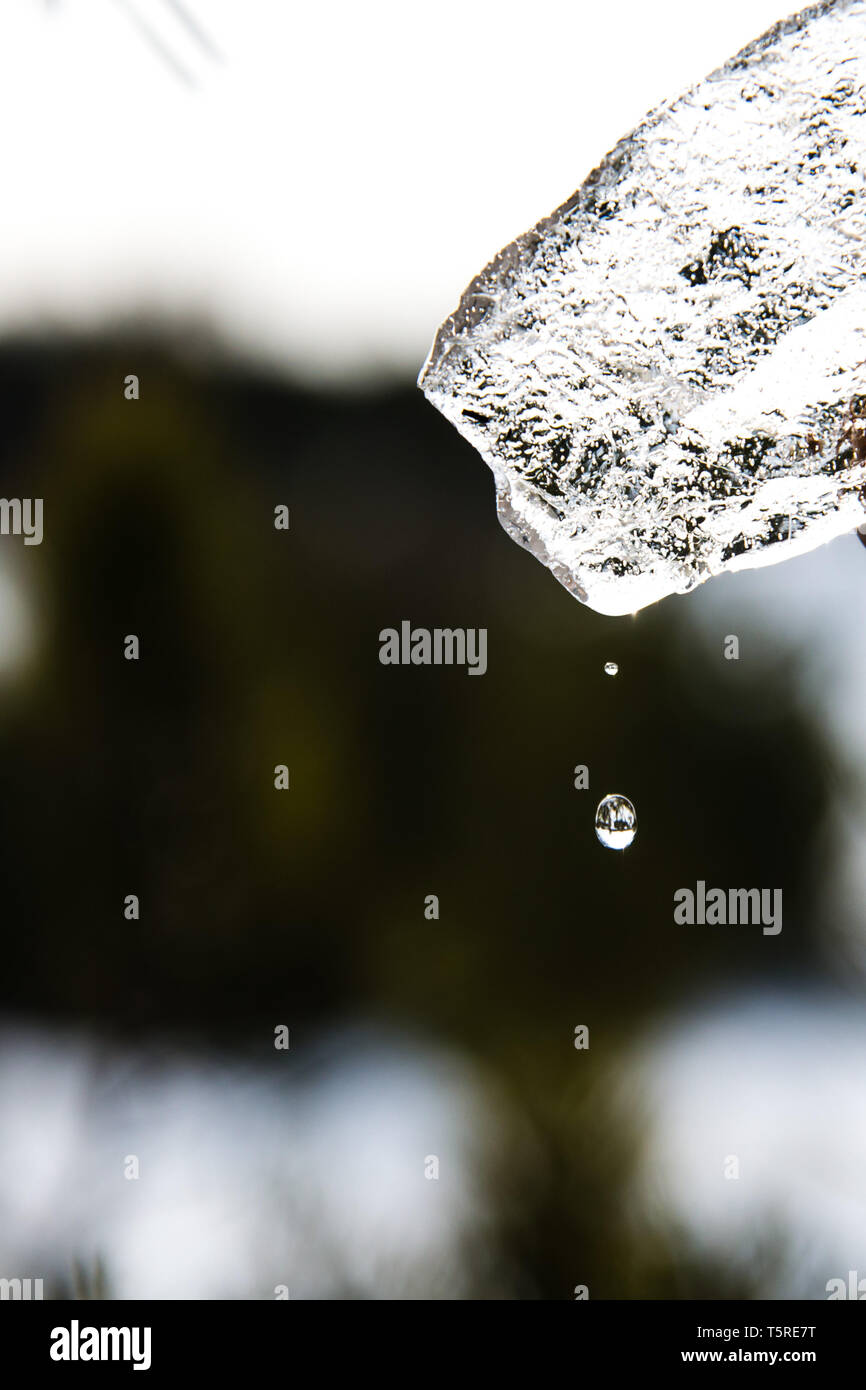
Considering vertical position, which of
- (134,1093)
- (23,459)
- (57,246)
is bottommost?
(134,1093)

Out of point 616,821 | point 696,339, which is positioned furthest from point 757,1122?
point 696,339

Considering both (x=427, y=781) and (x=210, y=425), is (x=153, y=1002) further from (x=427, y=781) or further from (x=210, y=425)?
(x=210, y=425)

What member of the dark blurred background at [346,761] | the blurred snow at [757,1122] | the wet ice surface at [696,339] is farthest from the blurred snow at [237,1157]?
the wet ice surface at [696,339]

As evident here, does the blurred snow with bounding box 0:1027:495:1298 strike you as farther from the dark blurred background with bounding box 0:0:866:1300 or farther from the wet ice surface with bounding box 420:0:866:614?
the wet ice surface with bounding box 420:0:866:614

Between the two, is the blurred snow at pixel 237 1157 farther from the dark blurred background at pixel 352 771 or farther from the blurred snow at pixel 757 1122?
the blurred snow at pixel 757 1122

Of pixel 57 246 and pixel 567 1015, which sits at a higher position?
pixel 57 246
